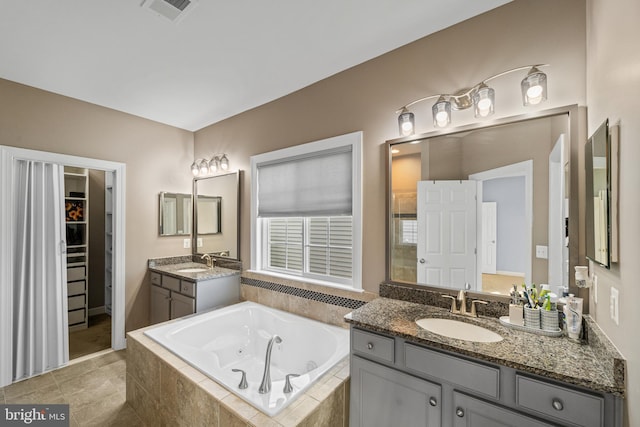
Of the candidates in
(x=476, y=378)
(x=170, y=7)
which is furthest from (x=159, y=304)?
(x=476, y=378)

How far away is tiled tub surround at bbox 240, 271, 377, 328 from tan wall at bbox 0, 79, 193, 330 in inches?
51.1

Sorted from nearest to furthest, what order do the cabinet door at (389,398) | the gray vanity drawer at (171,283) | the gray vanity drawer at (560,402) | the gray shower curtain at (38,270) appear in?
the gray vanity drawer at (560,402) < the cabinet door at (389,398) < the gray shower curtain at (38,270) < the gray vanity drawer at (171,283)

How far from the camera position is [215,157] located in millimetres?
3506

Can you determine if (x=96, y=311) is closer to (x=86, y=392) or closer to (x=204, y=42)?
(x=86, y=392)

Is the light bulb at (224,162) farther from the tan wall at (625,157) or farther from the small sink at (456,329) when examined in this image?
the tan wall at (625,157)

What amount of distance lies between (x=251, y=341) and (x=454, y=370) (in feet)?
6.46

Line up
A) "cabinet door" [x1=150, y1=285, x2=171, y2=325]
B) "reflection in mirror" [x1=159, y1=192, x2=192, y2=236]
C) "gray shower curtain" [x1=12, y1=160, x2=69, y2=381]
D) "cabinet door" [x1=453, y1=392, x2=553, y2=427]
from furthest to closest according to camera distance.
A: "reflection in mirror" [x1=159, y1=192, x2=192, y2=236] → "cabinet door" [x1=150, y1=285, x2=171, y2=325] → "gray shower curtain" [x1=12, y1=160, x2=69, y2=381] → "cabinet door" [x1=453, y1=392, x2=553, y2=427]

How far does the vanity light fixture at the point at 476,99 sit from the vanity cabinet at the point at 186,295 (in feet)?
7.79

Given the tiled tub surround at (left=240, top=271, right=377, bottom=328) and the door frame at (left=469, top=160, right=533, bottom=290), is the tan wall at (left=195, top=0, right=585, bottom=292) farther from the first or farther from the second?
the door frame at (left=469, top=160, right=533, bottom=290)

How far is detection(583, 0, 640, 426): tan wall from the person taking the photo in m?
0.91

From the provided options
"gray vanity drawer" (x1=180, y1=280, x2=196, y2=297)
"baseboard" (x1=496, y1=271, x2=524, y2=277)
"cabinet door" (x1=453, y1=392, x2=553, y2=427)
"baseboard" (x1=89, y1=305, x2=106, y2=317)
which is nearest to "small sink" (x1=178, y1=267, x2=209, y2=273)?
"gray vanity drawer" (x1=180, y1=280, x2=196, y2=297)

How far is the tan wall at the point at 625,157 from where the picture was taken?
0.91 m

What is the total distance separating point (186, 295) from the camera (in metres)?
2.97

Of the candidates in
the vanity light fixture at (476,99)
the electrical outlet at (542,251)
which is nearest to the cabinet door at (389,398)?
the electrical outlet at (542,251)
